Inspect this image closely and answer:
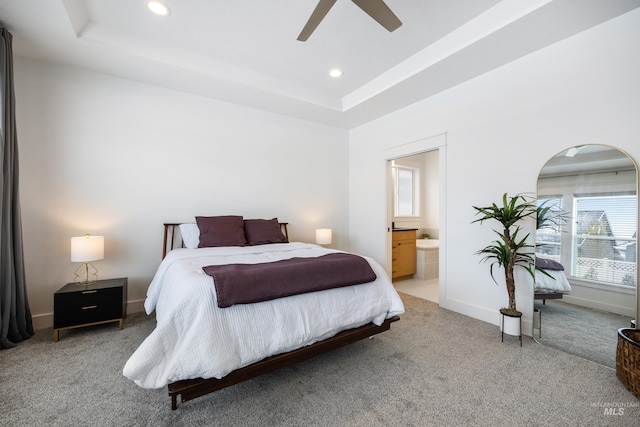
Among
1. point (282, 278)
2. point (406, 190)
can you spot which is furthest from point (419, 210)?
point (282, 278)

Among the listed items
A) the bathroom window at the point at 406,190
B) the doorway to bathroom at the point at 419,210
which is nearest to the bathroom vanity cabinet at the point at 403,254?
the doorway to bathroom at the point at 419,210

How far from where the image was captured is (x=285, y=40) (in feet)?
8.66

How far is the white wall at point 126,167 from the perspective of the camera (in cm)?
270

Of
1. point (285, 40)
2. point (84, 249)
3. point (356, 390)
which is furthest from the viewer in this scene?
point (285, 40)

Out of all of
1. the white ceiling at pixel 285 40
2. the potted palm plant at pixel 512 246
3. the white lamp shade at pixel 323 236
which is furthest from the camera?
the white lamp shade at pixel 323 236

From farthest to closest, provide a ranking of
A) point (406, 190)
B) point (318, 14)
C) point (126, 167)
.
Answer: point (406, 190) < point (126, 167) < point (318, 14)

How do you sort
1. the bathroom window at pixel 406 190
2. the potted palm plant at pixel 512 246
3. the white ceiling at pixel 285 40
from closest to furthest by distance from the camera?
the white ceiling at pixel 285 40, the potted palm plant at pixel 512 246, the bathroom window at pixel 406 190

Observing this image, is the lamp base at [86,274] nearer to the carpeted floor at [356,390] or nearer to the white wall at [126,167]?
the white wall at [126,167]

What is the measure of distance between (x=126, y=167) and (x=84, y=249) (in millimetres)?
1047

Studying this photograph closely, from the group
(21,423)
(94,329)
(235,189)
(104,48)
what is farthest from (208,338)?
(104,48)

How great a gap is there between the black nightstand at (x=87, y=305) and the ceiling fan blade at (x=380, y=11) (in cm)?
319

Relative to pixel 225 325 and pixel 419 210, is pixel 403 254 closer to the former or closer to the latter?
pixel 419 210

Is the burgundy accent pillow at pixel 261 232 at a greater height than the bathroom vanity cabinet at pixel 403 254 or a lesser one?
greater

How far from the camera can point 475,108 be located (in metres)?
2.99
